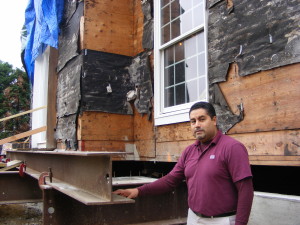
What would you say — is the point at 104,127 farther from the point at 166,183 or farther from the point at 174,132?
the point at 166,183

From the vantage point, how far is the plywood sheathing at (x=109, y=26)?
→ 6.55 meters

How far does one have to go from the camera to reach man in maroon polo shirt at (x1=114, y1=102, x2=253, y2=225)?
222cm

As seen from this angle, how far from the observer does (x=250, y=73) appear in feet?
12.9

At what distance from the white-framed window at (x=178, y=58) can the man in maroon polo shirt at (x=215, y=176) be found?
2083mm

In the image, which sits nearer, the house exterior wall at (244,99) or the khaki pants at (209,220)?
the khaki pants at (209,220)

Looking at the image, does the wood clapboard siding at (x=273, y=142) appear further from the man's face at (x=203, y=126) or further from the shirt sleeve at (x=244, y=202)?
the shirt sleeve at (x=244, y=202)

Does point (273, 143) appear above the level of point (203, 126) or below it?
below

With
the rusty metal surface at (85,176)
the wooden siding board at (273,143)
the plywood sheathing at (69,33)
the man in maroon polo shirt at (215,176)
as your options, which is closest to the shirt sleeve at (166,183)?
the man in maroon polo shirt at (215,176)

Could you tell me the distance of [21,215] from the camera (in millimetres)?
6688

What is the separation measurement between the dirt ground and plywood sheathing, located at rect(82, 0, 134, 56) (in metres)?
3.55

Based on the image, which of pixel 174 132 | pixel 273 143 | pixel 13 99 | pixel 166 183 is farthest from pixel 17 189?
pixel 13 99

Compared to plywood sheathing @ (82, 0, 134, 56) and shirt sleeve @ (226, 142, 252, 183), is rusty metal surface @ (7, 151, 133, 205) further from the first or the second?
plywood sheathing @ (82, 0, 134, 56)

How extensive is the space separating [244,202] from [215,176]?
0.28 metres

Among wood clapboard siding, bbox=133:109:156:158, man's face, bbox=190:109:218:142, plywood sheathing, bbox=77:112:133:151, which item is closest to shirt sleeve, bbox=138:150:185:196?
man's face, bbox=190:109:218:142
